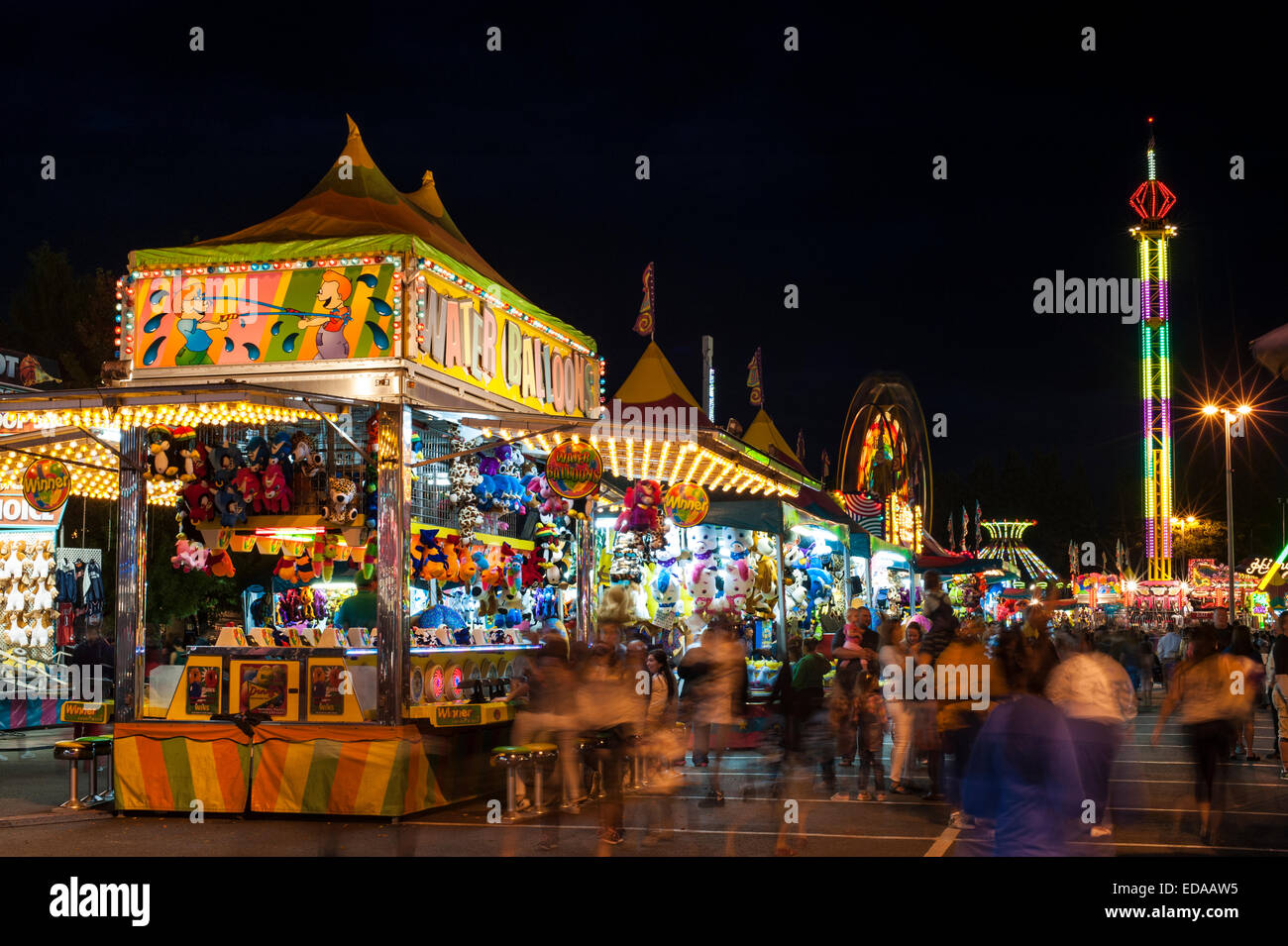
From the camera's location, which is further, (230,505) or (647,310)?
(647,310)

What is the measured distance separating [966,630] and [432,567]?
15.7ft

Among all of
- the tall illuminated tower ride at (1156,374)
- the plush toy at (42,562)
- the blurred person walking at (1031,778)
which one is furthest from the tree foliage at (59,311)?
the tall illuminated tower ride at (1156,374)

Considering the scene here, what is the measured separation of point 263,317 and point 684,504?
6712mm

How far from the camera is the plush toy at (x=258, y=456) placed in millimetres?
11789

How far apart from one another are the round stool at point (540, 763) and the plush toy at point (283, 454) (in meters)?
3.22

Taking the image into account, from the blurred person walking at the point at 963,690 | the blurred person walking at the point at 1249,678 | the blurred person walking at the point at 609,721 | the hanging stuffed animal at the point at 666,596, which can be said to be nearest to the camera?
the blurred person walking at the point at 609,721

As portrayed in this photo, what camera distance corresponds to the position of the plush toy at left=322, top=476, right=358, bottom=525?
11.5m

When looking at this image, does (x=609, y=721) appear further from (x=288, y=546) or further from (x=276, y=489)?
(x=288, y=546)

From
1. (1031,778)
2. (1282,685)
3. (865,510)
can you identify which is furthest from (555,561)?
(865,510)

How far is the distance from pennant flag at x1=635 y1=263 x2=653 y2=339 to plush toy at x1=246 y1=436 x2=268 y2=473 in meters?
9.41

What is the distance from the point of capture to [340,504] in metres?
11.5

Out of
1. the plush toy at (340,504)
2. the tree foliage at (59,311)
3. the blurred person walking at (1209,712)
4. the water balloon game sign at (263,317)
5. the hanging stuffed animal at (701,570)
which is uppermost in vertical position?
the tree foliage at (59,311)

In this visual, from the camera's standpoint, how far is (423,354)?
1150 centimetres

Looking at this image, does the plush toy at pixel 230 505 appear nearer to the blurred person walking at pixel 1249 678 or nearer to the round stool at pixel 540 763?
the round stool at pixel 540 763
